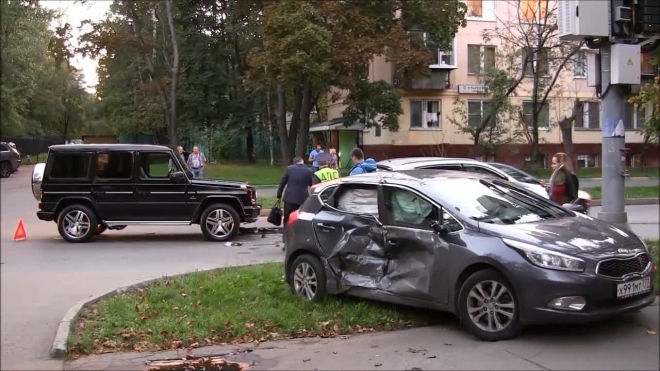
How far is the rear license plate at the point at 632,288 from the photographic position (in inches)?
246

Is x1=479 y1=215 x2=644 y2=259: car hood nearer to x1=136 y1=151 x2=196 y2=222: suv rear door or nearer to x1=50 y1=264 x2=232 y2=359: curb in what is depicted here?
x1=50 y1=264 x2=232 y2=359: curb

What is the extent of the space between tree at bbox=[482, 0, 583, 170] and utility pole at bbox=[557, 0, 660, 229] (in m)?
21.8

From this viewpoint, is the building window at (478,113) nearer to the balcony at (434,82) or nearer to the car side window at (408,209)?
the balcony at (434,82)

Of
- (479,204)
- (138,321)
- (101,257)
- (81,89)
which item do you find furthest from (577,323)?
(101,257)

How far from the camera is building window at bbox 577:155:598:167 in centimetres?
4116

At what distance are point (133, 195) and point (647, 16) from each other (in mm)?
10050

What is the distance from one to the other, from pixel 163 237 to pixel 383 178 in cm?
865

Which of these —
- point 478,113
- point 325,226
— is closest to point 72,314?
point 325,226

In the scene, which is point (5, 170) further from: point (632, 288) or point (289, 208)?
point (289, 208)

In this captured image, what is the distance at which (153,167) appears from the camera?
46.6 feet

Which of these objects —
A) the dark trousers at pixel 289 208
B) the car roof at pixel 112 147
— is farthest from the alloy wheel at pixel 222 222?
the dark trousers at pixel 289 208

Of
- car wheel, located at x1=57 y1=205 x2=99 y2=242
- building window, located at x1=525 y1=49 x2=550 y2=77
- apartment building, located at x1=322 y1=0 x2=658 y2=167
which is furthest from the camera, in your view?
apartment building, located at x1=322 y1=0 x2=658 y2=167

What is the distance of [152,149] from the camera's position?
563 inches

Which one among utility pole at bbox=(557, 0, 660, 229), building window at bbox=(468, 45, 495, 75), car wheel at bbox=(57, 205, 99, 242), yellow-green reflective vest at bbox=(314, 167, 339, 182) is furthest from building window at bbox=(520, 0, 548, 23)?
car wheel at bbox=(57, 205, 99, 242)
